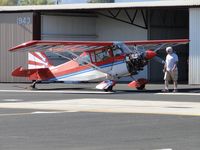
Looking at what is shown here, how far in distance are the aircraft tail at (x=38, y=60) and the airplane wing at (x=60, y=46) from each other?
7.38 ft

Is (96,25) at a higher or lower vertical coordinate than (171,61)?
higher

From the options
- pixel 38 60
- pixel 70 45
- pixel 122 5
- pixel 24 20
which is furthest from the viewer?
pixel 24 20

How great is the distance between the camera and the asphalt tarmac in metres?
11.6

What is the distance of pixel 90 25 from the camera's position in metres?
40.4

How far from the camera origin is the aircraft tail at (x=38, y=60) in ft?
103

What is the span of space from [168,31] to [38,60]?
1151cm

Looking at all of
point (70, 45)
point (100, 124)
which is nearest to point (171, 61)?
point (70, 45)

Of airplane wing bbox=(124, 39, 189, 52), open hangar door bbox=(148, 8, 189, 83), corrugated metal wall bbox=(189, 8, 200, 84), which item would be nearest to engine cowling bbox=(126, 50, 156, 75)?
airplane wing bbox=(124, 39, 189, 52)

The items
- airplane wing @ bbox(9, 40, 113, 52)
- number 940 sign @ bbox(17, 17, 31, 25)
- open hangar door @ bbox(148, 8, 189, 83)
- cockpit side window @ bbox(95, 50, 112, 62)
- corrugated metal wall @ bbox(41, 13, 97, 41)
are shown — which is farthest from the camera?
open hangar door @ bbox(148, 8, 189, 83)

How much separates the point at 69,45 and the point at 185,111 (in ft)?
36.0

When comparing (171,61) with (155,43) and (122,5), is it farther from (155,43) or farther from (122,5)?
(122,5)

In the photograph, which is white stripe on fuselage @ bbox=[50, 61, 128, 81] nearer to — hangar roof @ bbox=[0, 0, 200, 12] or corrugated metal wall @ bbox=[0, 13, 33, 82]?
hangar roof @ bbox=[0, 0, 200, 12]

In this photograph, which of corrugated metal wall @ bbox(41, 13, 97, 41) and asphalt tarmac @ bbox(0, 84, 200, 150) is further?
corrugated metal wall @ bbox(41, 13, 97, 41)

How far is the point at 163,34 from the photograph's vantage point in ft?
131
